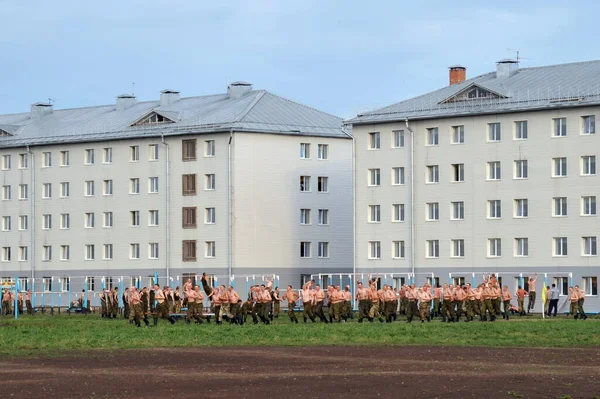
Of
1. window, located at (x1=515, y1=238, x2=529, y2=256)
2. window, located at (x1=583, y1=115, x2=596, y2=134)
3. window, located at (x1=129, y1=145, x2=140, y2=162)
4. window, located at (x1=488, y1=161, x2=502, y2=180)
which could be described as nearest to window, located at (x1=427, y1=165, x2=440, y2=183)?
window, located at (x1=488, y1=161, x2=502, y2=180)

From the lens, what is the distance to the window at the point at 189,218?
110750 millimetres

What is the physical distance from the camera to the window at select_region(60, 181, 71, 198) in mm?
119125

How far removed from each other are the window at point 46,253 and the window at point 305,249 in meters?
21.0

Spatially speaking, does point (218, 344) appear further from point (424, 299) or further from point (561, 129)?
point (561, 129)

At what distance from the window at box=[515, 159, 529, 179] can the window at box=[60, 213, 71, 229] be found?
128ft

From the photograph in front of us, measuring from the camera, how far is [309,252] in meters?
112

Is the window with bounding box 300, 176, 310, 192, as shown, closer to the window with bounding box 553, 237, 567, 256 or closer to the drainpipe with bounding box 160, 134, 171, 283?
the drainpipe with bounding box 160, 134, 171, 283

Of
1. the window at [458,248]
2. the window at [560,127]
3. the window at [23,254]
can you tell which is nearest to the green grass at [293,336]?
the window at [560,127]

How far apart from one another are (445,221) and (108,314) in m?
25.1

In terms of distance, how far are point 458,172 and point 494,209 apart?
3.76 meters

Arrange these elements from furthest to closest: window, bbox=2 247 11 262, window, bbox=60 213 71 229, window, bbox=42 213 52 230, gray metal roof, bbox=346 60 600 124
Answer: window, bbox=2 247 11 262 → window, bbox=42 213 52 230 → window, bbox=60 213 71 229 → gray metal roof, bbox=346 60 600 124

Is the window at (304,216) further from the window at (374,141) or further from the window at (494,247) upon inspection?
the window at (494,247)

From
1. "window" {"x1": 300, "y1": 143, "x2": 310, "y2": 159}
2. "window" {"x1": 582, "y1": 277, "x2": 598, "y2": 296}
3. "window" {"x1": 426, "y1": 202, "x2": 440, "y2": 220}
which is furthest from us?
"window" {"x1": 300, "y1": 143, "x2": 310, "y2": 159}

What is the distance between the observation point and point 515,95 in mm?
97000
